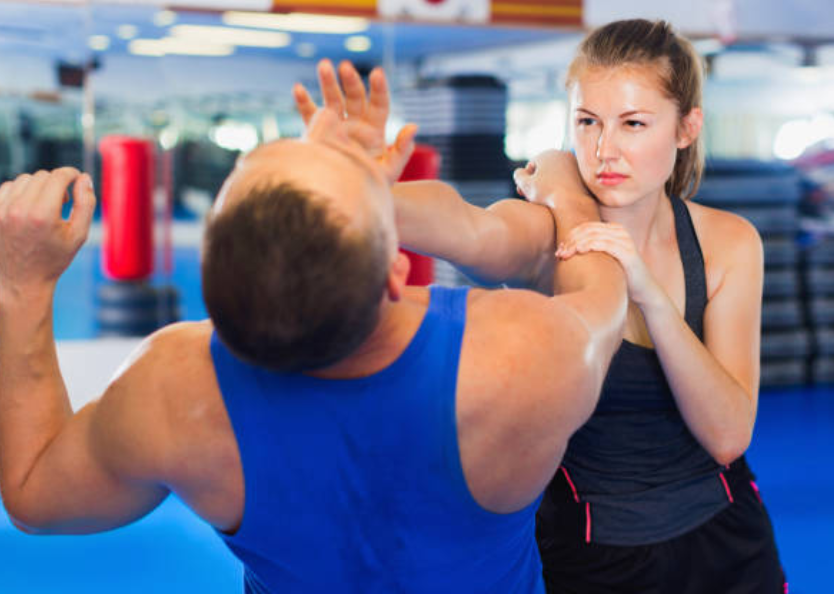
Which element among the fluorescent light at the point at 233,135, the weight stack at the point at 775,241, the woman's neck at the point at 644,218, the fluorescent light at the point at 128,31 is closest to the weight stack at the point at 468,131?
the weight stack at the point at 775,241

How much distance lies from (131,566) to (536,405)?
2711 millimetres

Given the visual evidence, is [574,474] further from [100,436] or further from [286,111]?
[286,111]

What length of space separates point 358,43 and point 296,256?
Answer: 8.61 meters

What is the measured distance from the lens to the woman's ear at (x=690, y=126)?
1556mm

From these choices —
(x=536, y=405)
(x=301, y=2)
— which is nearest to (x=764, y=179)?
(x=301, y=2)

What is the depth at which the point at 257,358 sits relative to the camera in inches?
31.0

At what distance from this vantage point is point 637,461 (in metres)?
1.49

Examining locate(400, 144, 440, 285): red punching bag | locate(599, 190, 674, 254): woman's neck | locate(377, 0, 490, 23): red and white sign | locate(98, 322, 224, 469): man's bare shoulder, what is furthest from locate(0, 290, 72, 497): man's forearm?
locate(377, 0, 490, 23): red and white sign

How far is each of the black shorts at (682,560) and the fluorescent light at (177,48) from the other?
24.8 ft

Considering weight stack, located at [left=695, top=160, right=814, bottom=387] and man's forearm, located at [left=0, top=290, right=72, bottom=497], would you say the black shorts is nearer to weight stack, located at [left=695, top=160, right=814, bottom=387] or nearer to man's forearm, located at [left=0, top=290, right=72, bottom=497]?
man's forearm, located at [left=0, top=290, right=72, bottom=497]

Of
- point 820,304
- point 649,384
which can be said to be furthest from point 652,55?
point 820,304

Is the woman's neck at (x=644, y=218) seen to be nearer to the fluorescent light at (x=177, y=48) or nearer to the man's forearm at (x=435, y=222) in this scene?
the man's forearm at (x=435, y=222)

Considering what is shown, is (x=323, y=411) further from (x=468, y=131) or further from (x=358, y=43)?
(x=358, y=43)

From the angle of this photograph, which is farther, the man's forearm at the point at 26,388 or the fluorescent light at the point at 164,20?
the fluorescent light at the point at 164,20
